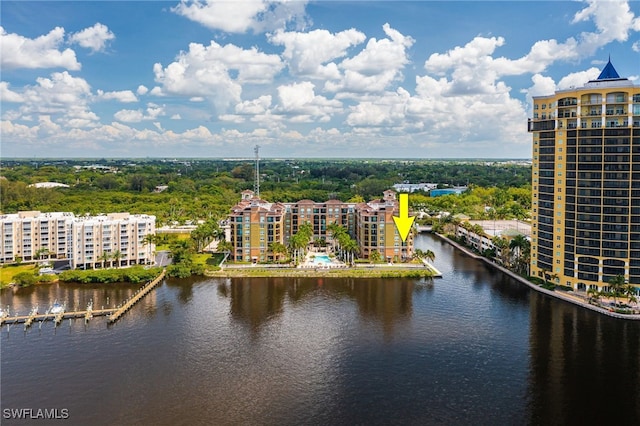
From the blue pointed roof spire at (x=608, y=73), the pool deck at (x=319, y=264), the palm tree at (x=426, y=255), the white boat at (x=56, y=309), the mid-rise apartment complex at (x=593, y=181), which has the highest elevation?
the blue pointed roof spire at (x=608, y=73)

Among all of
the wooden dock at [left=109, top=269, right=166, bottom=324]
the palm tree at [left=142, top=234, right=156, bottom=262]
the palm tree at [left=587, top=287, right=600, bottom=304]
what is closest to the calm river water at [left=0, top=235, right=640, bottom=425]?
the wooden dock at [left=109, top=269, right=166, bottom=324]

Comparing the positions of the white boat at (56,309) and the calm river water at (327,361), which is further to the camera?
the white boat at (56,309)

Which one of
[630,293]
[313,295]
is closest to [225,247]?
[313,295]

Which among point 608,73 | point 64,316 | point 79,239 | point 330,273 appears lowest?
point 64,316

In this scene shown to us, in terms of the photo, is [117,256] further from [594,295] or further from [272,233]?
[594,295]

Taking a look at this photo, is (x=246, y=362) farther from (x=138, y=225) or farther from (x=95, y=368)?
(x=138, y=225)

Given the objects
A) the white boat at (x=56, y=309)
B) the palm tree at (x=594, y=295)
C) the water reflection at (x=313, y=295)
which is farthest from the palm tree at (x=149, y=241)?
the palm tree at (x=594, y=295)

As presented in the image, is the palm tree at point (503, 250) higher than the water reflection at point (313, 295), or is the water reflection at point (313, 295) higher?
the palm tree at point (503, 250)

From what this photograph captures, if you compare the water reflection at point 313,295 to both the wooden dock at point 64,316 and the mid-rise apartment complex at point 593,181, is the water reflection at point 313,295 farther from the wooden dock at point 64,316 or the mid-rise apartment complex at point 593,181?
the mid-rise apartment complex at point 593,181
